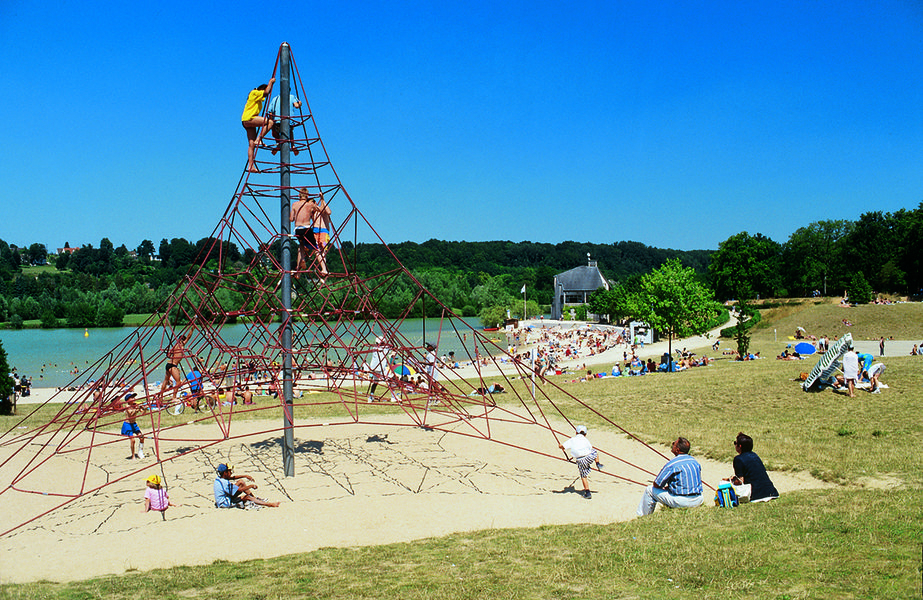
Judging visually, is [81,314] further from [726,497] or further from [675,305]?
[726,497]

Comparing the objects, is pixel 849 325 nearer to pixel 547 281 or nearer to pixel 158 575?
pixel 158 575

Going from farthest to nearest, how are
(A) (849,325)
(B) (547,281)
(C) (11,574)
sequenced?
(B) (547,281) < (A) (849,325) < (C) (11,574)

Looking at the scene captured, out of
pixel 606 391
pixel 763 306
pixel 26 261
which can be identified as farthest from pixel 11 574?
pixel 26 261

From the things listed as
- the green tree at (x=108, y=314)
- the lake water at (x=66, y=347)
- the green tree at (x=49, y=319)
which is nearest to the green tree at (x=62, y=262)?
the green tree at (x=49, y=319)

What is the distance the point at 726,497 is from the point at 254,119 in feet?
28.4

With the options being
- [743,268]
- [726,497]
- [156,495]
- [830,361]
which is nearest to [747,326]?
[743,268]

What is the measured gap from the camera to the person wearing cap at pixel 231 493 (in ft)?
29.5

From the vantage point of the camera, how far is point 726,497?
309 inches

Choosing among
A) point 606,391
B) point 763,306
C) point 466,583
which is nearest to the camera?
point 466,583

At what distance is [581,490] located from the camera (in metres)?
9.82

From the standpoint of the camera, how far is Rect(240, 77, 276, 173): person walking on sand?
10.1m

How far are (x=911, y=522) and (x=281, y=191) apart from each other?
30.0 ft

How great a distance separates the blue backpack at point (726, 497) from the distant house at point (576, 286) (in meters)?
90.5

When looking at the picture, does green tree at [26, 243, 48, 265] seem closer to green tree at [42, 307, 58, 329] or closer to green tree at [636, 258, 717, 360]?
green tree at [42, 307, 58, 329]
